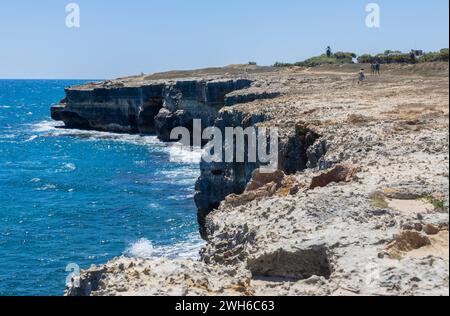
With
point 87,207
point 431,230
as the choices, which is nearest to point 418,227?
point 431,230

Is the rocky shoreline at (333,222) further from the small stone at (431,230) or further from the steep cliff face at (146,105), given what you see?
the steep cliff face at (146,105)

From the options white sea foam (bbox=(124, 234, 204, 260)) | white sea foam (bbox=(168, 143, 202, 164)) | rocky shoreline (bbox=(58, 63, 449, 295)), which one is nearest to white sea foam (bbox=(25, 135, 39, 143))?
white sea foam (bbox=(168, 143, 202, 164))

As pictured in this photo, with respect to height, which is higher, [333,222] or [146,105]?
[146,105]

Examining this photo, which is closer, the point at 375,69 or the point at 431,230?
the point at 431,230

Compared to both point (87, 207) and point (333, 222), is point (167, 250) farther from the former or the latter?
point (333, 222)

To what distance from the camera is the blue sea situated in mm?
33906

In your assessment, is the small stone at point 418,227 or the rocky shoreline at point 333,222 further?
the small stone at point 418,227

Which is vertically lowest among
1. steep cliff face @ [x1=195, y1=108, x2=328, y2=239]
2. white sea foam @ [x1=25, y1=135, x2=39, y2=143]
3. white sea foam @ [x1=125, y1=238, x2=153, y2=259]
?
white sea foam @ [x1=125, y1=238, x2=153, y2=259]

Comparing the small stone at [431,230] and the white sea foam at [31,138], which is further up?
the small stone at [431,230]

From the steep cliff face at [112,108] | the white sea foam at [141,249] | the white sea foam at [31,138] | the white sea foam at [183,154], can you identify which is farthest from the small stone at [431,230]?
the white sea foam at [31,138]

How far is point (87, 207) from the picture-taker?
45.6 metres

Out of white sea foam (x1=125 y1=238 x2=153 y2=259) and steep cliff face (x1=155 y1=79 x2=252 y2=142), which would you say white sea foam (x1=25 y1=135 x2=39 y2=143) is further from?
white sea foam (x1=125 y1=238 x2=153 y2=259)

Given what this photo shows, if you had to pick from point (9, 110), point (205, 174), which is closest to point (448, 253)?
point (205, 174)

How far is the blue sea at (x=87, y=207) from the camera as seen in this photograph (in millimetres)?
33906
